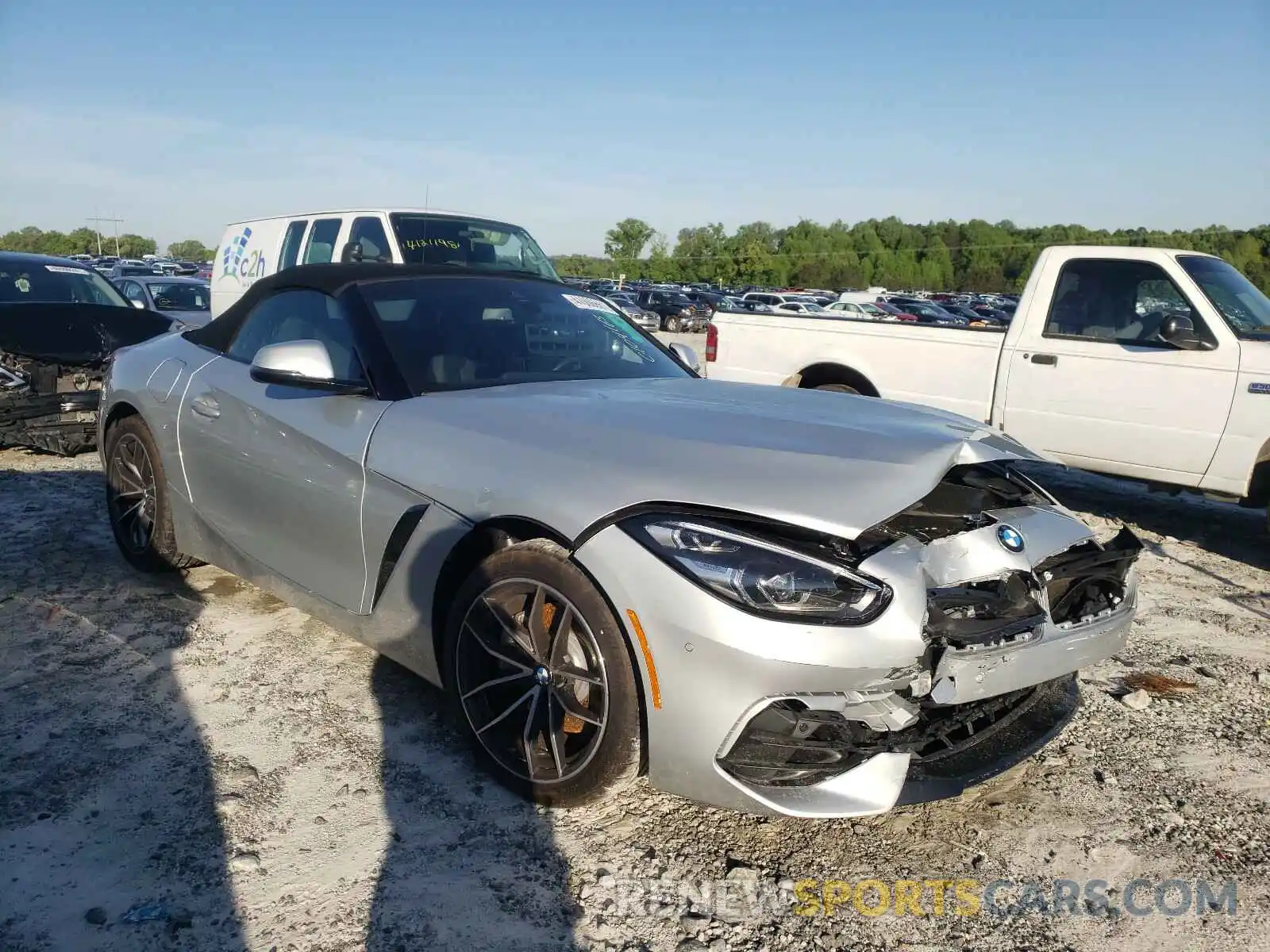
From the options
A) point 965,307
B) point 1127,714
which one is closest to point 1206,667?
point 1127,714

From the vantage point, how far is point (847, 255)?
97938 mm

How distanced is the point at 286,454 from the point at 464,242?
6.38 m

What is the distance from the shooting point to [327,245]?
9414 mm

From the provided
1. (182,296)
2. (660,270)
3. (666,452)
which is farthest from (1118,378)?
(660,270)

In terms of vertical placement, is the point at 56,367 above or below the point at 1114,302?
below

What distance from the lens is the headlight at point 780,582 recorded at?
2297mm

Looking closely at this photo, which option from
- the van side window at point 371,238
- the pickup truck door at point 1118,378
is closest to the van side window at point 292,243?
the van side window at point 371,238

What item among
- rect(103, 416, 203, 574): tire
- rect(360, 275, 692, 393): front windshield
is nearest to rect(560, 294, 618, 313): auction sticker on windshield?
rect(360, 275, 692, 393): front windshield

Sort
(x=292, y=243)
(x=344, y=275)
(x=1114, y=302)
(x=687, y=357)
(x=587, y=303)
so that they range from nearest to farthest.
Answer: (x=344, y=275), (x=587, y=303), (x=687, y=357), (x=1114, y=302), (x=292, y=243)

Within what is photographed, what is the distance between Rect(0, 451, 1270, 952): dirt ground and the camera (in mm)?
2297

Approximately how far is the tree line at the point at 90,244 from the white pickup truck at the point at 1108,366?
101812mm

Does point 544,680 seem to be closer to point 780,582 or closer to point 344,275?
point 780,582

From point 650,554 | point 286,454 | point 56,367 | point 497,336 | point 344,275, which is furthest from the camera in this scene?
point 56,367

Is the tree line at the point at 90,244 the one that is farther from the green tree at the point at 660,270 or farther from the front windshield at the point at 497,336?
the front windshield at the point at 497,336
